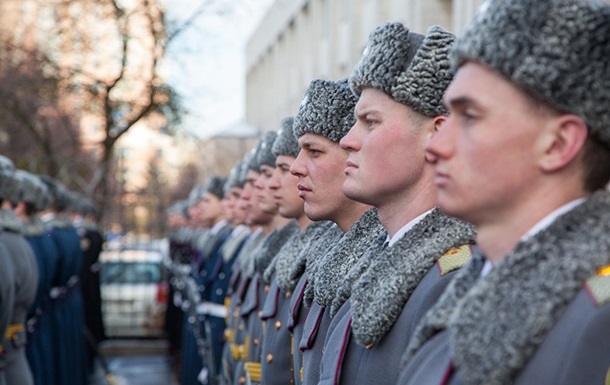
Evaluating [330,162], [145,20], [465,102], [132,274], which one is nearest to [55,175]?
[132,274]

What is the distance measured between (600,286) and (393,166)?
4.22 feet

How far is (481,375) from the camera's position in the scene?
2.39m

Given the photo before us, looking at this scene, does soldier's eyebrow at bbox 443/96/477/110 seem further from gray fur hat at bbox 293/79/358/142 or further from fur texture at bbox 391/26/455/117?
gray fur hat at bbox 293/79/358/142

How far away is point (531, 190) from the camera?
2.57 metres

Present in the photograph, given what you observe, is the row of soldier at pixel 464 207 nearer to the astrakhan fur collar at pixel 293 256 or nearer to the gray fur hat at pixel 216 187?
the astrakhan fur collar at pixel 293 256

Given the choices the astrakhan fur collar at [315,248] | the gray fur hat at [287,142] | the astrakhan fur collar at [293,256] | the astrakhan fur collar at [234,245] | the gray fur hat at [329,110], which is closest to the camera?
the gray fur hat at [329,110]

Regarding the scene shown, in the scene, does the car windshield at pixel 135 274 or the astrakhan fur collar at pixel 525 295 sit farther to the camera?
the car windshield at pixel 135 274

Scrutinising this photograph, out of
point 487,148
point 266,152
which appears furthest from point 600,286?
point 266,152

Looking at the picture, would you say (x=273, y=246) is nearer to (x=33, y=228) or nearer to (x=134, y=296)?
(x=33, y=228)

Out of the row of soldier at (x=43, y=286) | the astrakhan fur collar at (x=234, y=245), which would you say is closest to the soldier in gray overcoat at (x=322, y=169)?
the row of soldier at (x=43, y=286)

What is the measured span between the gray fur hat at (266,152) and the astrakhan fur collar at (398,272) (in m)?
4.20

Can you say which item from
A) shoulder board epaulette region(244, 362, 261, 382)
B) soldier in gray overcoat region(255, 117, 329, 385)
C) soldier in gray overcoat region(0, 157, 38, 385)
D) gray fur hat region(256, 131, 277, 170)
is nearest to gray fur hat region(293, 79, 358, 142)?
soldier in gray overcoat region(255, 117, 329, 385)

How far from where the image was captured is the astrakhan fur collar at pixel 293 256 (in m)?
5.56

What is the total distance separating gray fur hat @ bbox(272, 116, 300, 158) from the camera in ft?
21.2
